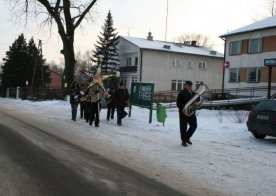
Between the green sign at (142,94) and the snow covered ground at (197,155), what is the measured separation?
2.25 metres

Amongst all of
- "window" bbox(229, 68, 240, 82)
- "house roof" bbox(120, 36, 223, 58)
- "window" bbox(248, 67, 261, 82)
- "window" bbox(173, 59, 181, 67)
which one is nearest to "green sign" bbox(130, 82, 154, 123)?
"window" bbox(248, 67, 261, 82)

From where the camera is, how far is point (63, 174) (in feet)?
26.1

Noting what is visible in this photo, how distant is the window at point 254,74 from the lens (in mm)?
37706

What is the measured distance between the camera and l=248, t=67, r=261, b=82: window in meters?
37.7

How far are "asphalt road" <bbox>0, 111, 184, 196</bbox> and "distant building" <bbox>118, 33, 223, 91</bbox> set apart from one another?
151ft

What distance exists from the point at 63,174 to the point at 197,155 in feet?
12.6

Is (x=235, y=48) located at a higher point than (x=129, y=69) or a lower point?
higher

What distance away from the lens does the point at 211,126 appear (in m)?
18.4

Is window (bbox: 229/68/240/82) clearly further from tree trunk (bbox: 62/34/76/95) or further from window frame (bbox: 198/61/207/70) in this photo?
window frame (bbox: 198/61/207/70)

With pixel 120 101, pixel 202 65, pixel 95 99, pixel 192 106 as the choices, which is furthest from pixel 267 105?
pixel 202 65

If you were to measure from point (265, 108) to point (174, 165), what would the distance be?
5.56m

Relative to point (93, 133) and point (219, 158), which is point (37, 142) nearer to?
point (93, 133)

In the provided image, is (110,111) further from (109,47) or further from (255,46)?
(109,47)

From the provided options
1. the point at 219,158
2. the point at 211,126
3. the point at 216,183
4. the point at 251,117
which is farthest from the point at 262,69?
the point at 216,183
